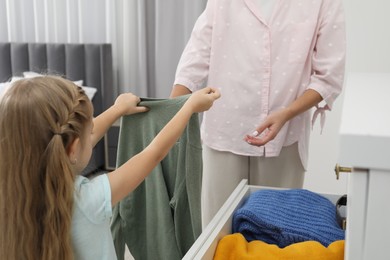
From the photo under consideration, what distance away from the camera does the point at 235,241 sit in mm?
875

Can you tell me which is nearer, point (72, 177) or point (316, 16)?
point (72, 177)

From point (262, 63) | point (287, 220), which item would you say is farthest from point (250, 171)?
point (287, 220)

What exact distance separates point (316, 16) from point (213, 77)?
13.4 inches

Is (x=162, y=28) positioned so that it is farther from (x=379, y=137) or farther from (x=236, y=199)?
(x=379, y=137)

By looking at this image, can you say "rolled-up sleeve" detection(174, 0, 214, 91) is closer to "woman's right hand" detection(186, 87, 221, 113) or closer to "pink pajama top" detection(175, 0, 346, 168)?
"pink pajama top" detection(175, 0, 346, 168)

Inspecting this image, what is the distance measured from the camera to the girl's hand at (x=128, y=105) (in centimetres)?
110

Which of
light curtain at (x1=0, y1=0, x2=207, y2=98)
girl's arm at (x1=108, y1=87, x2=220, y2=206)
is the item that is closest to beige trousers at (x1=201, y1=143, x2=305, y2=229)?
girl's arm at (x1=108, y1=87, x2=220, y2=206)

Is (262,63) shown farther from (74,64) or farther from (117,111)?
(74,64)

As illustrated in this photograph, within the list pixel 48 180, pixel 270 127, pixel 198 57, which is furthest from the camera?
pixel 198 57


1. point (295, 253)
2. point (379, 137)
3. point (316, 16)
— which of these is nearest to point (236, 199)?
point (295, 253)

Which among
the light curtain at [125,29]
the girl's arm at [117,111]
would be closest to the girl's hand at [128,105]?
the girl's arm at [117,111]

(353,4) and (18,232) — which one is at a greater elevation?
(353,4)

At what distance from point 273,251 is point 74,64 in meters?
2.58

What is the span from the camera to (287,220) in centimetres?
95
